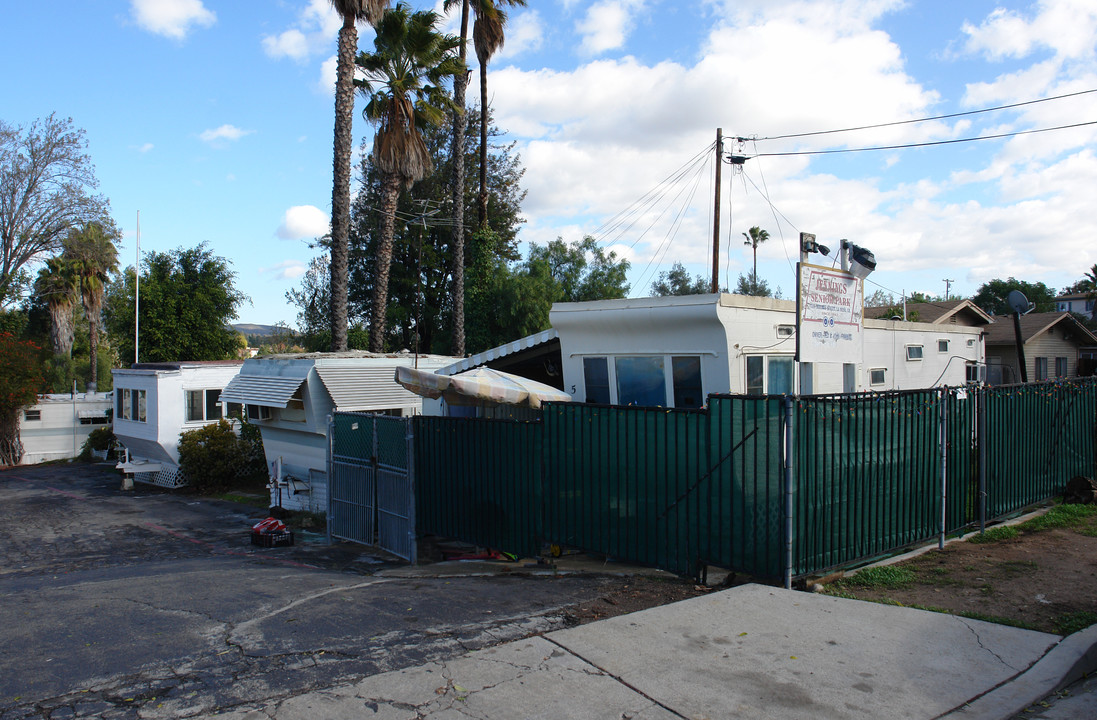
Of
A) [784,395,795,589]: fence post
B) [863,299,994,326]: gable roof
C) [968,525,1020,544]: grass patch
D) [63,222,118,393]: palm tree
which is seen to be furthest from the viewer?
[63,222,118,393]: palm tree

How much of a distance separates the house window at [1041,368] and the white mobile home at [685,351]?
18415 mm

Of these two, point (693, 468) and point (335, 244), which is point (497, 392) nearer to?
point (693, 468)

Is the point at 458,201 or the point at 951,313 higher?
the point at 458,201

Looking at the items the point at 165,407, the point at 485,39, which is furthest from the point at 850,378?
the point at 165,407

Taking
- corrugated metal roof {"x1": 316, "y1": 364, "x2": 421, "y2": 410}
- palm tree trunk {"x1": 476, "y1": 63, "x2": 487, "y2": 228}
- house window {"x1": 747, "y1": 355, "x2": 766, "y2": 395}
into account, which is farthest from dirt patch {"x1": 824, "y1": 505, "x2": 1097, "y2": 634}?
palm tree trunk {"x1": 476, "y1": 63, "x2": 487, "y2": 228}

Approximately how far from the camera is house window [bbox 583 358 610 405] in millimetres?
12258

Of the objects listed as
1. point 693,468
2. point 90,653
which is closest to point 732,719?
point 693,468

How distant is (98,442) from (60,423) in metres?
2.56

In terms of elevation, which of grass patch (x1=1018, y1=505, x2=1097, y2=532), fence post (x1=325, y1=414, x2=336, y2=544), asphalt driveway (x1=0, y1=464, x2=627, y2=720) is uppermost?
fence post (x1=325, y1=414, x2=336, y2=544)

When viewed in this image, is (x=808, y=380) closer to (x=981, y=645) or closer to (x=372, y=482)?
(x=981, y=645)

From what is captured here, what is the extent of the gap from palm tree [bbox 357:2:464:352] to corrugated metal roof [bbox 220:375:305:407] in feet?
12.0

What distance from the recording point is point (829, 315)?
930 centimetres

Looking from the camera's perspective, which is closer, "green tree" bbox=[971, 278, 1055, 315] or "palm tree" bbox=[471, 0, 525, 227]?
"palm tree" bbox=[471, 0, 525, 227]

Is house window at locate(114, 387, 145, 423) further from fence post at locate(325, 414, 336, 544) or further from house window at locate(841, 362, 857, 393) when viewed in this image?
house window at locate(841, 362, 857, 393)
